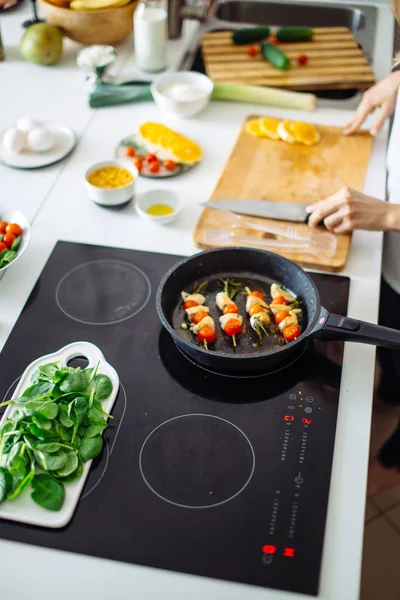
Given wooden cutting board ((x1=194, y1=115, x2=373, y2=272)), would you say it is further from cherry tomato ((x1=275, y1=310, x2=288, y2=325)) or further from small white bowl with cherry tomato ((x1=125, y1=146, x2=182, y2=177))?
cherry tomato ((x1=275, y1=310, x2=288, y2=325))

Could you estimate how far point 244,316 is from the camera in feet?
3.59

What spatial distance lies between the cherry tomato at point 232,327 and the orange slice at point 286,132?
59cm

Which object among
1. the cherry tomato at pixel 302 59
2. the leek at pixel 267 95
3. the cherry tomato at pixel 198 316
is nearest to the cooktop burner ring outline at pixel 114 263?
the cherry tomato at pixel 198 316

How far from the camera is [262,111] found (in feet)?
5.28

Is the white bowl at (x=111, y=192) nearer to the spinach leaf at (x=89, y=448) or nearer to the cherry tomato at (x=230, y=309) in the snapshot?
the cherry tomato at (x=230, y=309)

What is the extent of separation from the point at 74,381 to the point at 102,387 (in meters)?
0.05

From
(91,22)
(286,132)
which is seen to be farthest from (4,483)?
(91,22)

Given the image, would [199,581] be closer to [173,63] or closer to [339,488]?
[339,488]

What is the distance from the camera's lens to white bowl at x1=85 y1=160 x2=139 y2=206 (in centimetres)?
128

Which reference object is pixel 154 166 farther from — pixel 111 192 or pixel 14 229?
pixel 14 229

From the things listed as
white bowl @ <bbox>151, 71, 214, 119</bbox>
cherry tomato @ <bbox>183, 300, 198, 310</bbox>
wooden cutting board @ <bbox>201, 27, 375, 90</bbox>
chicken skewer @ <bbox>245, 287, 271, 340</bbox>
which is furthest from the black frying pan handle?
wooden cutting board @ <bbox>201, 27, 375, 90</bbox>

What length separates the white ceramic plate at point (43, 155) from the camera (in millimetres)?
1427

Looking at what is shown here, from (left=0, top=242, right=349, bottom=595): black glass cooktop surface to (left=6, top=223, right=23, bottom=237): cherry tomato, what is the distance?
4.3 inches

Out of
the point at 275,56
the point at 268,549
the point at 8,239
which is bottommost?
the point at 268,549
